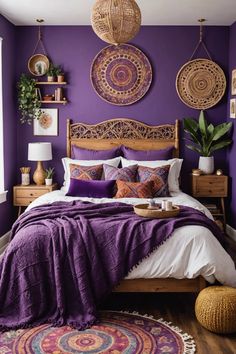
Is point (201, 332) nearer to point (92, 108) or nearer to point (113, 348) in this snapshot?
point (113, 348)

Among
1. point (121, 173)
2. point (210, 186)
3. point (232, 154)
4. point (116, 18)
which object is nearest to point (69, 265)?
point (116, 18)

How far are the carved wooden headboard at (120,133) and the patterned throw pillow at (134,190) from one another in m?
1.13

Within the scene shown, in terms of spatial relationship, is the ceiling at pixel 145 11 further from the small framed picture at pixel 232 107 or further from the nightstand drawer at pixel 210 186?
the nightstand drawer at pixel 210 186

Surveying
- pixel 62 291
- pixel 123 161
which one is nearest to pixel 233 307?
pixel 62 291

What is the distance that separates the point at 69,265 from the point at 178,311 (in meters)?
0.96

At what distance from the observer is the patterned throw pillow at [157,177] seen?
17.8ft

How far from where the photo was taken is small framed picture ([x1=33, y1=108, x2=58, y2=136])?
20.9 feet

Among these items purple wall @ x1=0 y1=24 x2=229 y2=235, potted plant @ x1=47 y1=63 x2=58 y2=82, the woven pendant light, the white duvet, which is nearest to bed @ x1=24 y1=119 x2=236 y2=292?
the white duvet

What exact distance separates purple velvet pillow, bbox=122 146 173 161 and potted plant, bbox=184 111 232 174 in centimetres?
37

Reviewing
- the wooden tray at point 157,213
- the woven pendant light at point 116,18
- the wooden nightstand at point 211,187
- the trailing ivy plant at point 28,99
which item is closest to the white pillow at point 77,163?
the trailing ivy plant at point 28,99

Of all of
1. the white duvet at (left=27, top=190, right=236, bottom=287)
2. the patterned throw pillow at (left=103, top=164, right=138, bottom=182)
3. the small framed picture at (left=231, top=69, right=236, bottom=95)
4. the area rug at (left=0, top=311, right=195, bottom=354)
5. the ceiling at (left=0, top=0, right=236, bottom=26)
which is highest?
the ceiling at (left=0, top=0, right=236, bottom=26)

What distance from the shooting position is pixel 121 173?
554 centimetres

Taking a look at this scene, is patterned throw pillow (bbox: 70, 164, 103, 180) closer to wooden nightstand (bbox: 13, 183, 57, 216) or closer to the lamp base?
wooden nightstand (bbox: 13, 183, 57, 216)

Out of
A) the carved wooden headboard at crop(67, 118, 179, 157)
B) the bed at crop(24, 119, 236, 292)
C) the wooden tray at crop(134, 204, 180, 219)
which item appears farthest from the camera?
the carved wooden headboard at crop(67, 118, 179, 157)
